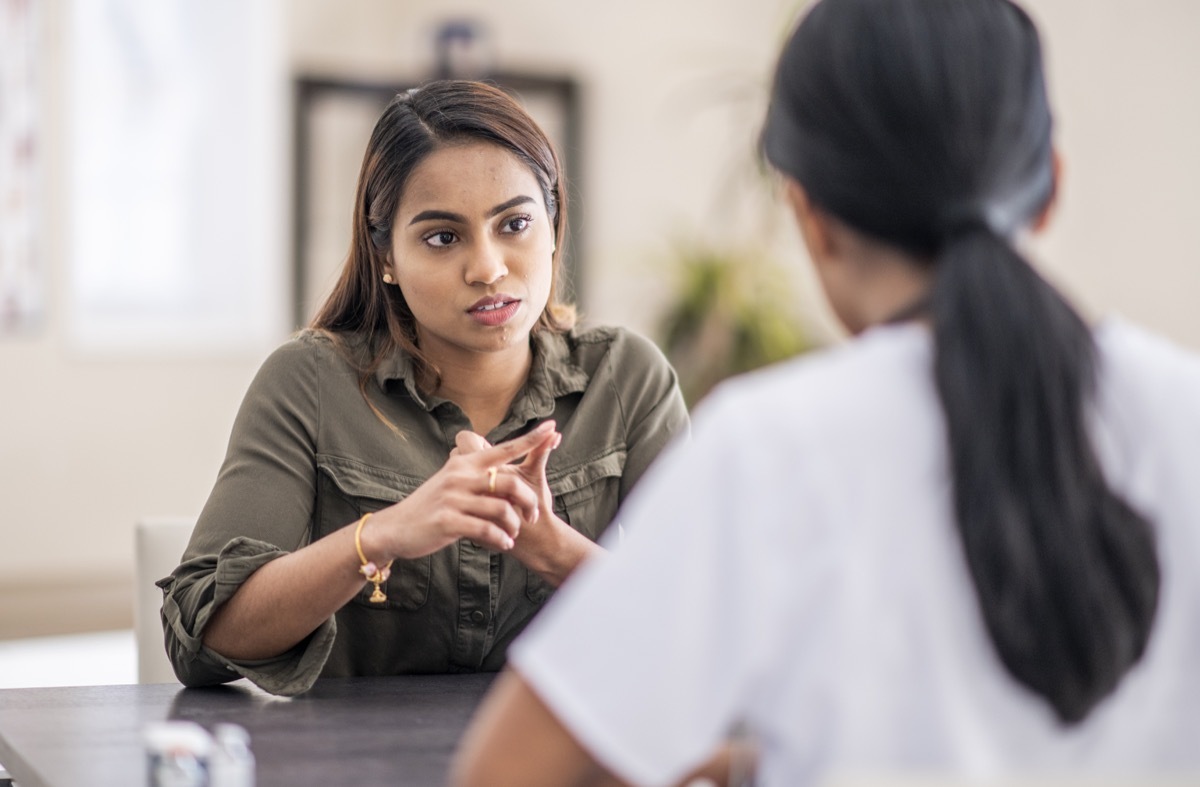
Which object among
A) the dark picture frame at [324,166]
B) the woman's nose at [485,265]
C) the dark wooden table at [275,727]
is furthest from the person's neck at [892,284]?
the dark picture frame at [324,166]

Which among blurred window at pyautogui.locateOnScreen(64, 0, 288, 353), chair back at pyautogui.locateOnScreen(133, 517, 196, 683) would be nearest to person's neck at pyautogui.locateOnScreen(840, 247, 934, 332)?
chair back at pyautogui.locateOnScreen(133, 517, 196, 683)

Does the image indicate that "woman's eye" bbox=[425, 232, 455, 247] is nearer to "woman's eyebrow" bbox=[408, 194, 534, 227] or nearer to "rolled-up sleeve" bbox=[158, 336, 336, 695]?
"woman's eyebrow" bbox=[408, 194, 534, 227]

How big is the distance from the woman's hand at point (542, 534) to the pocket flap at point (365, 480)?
246 mm

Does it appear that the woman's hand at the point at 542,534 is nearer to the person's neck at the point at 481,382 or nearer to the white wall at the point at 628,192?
the person's neck at the point at 481,382

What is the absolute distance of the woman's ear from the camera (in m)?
0.93

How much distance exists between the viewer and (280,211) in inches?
207

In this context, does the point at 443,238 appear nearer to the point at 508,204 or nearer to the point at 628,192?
the point at 508,204

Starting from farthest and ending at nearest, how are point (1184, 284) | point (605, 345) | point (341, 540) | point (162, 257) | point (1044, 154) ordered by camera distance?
point (162, 257)
point (1184, 284)
point (605, 345)
point (341, 540)
point (1044, 154)

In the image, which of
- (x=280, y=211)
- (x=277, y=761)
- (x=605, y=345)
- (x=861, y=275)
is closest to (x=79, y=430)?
(x=280, y=211)

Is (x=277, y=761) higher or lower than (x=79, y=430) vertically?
higher

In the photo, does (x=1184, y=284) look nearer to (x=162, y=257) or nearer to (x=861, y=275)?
(x=162, y=257)

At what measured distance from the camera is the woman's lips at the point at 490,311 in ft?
5.65

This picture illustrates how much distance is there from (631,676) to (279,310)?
4708 millimetres

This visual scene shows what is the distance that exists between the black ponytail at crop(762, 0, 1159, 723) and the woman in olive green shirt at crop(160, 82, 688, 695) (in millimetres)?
718
